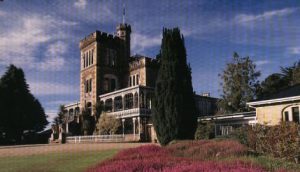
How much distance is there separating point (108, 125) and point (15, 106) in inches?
793

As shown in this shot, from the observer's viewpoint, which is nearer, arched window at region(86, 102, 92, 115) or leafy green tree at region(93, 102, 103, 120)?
leafy green tree at region(93, 102, 103, 120)

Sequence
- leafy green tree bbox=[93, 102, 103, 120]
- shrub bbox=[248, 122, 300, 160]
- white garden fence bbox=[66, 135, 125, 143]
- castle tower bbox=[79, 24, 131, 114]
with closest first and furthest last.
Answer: shrub bbox=[248, 122, 300, 160] → white garden fence bbox=[66, 135, 125, 143] → leafy green tree bbox=[93, 102, 103, 120] → castle tower bbox=[79, 24, 131, 114]

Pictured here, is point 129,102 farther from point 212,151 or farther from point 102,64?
point 212,151

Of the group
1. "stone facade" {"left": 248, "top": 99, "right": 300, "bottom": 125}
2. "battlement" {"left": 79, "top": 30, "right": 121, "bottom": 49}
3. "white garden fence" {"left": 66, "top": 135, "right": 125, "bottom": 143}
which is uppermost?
"battlement" {"left": 79, "top": 30, "right": 121, "bottom": 49}

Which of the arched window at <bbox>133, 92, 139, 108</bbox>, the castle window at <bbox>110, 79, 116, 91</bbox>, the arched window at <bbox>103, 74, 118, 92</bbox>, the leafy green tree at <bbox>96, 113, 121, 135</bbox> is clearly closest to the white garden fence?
the leafy green tree at <bbox>96, 113, 121, 135</bbox>

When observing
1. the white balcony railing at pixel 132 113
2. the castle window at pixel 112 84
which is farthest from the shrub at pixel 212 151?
the castle window at pixel 112 84

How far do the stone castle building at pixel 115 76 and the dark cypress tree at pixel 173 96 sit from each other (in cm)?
2407

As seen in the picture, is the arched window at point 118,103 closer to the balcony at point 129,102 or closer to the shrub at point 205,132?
the balcony at point 129,102

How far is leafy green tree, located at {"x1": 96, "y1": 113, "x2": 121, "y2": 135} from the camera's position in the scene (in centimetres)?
4859

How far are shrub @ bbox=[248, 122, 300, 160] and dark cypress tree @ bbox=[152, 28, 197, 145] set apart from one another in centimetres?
929

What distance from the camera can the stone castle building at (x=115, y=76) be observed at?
175ft

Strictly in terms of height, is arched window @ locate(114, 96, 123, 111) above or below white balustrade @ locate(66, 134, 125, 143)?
above

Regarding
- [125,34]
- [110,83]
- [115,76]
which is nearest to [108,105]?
[110,83]

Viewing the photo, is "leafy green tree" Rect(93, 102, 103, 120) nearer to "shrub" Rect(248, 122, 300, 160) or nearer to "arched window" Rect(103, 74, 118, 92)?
"arched window" Rect(103, 74, 118, 92)
